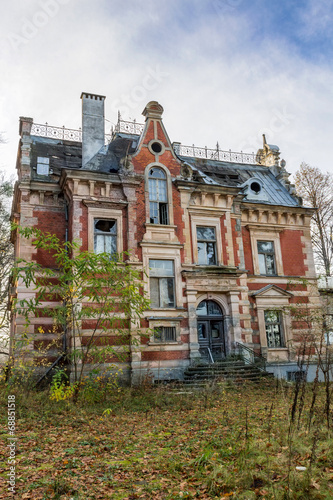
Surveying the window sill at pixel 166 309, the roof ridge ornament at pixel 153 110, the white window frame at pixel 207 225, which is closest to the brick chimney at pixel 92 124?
the roof ridge ornament at pixel 153 110

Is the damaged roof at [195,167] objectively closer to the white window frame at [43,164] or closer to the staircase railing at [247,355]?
the white window frame at [43,164]

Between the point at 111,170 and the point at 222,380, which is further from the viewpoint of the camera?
the point at 111,170

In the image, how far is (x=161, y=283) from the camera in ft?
61.7

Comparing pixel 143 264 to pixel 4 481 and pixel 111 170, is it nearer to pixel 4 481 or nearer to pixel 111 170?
pixel 111 170

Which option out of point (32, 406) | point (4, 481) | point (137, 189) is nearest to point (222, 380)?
point (32, 406)

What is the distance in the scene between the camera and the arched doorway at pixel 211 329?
19.3 m

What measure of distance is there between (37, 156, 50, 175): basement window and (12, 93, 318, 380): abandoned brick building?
5cm

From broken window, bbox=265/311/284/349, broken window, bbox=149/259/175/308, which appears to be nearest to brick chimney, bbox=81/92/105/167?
broken window, bbox=149/259/175/308

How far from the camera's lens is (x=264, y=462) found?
6273mm

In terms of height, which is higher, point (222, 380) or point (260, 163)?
point (260, 163)

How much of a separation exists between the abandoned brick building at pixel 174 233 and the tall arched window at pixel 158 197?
48mm

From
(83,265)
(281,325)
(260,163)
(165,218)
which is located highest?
(260,163)

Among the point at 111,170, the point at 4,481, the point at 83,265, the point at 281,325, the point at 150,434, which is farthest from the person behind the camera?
the point at 281,325

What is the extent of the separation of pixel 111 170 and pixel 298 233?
36.4 feet
